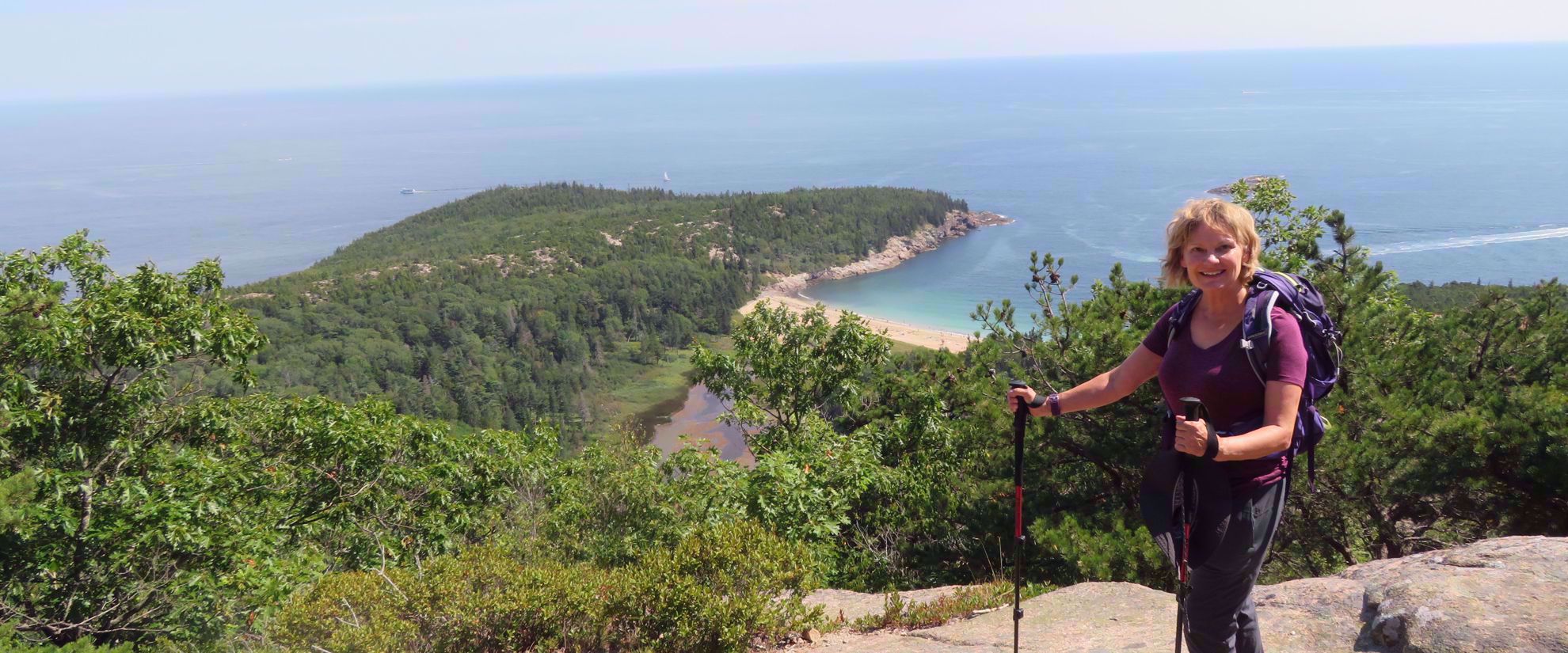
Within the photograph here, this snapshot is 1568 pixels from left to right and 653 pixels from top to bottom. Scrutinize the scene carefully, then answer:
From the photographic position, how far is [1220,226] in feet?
9.12

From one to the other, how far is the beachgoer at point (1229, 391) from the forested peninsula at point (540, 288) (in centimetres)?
4583

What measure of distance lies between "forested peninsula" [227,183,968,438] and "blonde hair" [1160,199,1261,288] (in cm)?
4597

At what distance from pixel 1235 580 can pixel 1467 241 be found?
82.1m

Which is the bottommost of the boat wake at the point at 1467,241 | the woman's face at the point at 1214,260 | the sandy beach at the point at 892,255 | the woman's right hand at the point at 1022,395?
the sandy beach at the point at 892,255

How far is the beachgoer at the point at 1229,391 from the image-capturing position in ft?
8.43

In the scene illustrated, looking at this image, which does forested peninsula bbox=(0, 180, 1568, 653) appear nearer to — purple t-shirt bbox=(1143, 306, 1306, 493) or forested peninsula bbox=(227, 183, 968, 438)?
purple t-shirt bbox=(1143, 306, 1306, 493)

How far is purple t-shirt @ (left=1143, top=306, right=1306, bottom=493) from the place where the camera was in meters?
2.58

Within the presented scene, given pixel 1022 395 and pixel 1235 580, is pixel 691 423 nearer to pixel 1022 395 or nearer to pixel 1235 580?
pixel 1022 395

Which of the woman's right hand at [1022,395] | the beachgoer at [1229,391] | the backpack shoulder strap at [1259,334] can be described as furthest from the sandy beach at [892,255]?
the backpack shoulder strap at [1259,334]

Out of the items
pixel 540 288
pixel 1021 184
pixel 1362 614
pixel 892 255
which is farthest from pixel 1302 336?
pixel 1021 184

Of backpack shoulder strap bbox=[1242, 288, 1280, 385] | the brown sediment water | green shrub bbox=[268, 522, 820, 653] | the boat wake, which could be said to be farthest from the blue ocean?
backpack shoulder strap bbox=[1242, 288, 1280, 385]

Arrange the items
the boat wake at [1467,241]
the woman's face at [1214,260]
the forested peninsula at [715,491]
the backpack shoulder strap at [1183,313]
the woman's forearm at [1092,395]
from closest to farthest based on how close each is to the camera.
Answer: the woman's face at [1214,260] < the backpack shoulder strap at [1183,313] < the woman's forearm at [1092,395] < the forested peninsula at [715,491] < the boat wake at [1467,241]

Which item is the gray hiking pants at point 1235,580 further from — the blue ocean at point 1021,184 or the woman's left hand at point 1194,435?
the blue ocean at point 1021,184

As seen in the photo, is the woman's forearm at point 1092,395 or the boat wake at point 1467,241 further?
the boat wake at point 1467,241
